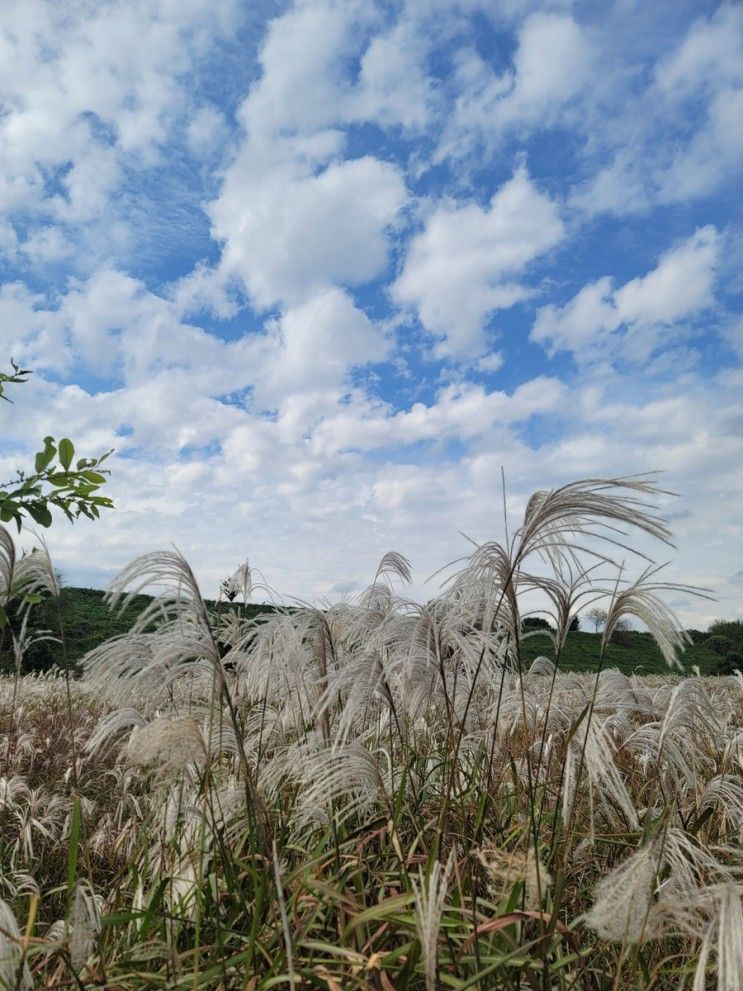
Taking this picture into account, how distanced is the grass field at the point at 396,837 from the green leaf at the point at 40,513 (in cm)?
74

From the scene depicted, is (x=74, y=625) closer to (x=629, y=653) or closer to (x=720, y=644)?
(x=629, y=653)

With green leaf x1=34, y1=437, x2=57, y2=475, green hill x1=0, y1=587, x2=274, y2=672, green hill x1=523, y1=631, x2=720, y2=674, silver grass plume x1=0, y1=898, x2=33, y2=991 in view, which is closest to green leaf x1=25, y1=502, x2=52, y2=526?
green leaf x1=34, y1=437, x2=57, y2=475

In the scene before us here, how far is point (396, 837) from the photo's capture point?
9.60 feet

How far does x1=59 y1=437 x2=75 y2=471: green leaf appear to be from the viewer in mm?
3627

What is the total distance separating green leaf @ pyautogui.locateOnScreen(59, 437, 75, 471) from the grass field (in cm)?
98

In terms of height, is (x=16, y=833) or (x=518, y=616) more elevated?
(x=518, y=616)

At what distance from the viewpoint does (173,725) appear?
2.58 m

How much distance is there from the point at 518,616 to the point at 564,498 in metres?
0.68

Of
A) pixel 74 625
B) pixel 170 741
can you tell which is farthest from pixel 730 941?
pixel 74 625

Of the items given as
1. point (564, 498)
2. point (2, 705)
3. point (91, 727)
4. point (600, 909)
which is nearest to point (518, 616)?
point (564, 498)

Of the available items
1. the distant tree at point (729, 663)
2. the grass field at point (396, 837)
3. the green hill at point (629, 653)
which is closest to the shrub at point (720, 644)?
the green hill at point (629, 653)

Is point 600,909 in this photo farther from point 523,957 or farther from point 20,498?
point 20,498

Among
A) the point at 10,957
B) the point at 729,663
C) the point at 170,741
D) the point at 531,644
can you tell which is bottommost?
the point at 10,957

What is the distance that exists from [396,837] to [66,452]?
242 centimetres
